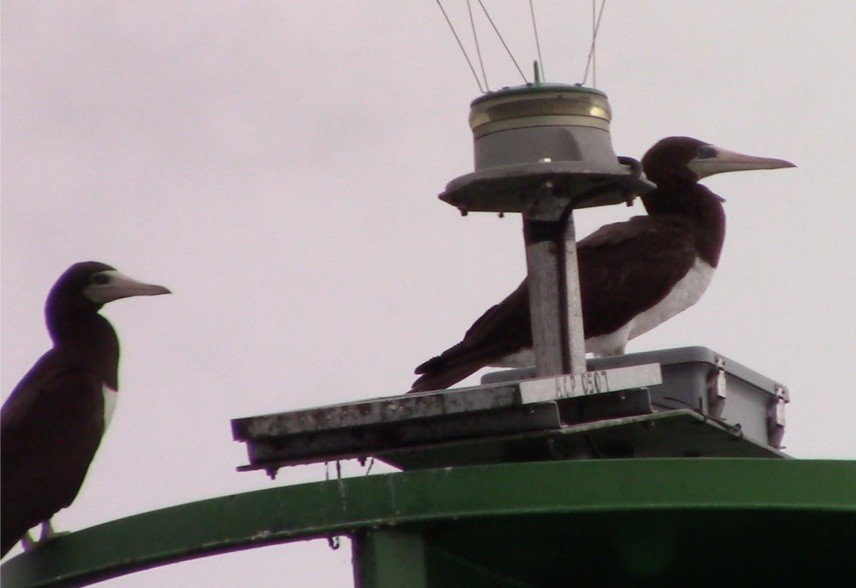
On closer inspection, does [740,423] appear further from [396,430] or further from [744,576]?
[396,430]

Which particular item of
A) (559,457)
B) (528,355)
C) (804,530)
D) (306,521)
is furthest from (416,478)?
(528,355)

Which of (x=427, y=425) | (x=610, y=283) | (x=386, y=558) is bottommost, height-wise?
(x=386, y=558)

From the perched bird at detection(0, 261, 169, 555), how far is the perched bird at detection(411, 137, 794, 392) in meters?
2.34

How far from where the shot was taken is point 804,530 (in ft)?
15.2

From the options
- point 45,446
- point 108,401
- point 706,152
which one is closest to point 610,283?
point 706,152

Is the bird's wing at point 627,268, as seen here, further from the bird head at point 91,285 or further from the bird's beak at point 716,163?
the bird head at point 91,285

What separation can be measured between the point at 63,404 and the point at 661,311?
168 inches

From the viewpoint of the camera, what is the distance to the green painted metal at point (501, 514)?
4164 millimetres

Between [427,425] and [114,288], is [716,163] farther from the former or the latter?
[427,425]

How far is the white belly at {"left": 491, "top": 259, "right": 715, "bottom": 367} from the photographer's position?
9.48 meters

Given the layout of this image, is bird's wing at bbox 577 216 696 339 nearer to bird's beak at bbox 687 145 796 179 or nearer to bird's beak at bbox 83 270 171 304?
bird's beak at bbox 687 145 796 179

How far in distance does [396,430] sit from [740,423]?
221 centimetres

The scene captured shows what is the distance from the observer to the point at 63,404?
20.6 feet

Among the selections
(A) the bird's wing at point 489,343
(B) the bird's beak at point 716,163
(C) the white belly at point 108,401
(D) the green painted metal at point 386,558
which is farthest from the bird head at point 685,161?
(D) the green painted metal at point 386,558
